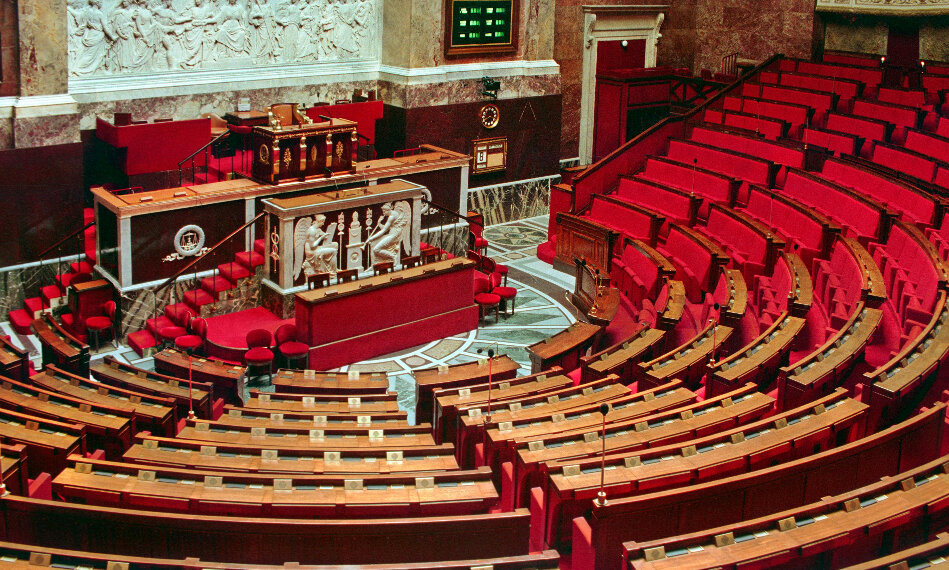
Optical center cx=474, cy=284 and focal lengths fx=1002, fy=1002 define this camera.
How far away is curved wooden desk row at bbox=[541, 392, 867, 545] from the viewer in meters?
4.25

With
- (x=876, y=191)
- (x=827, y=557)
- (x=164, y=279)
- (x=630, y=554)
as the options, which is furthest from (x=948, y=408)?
Answer: (x=164, y=279)

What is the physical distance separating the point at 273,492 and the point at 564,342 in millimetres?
3255

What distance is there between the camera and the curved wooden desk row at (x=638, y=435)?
4664mm

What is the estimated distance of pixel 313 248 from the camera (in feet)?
27.3

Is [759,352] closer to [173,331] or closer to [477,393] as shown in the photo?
[477,393]

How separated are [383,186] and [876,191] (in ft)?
14.0

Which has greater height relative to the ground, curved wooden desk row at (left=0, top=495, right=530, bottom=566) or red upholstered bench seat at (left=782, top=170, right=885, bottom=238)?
red upholstered bench seat at (left=782, top=170, right=885, bottom=238)

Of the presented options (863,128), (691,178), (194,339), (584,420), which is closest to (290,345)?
(194,339)

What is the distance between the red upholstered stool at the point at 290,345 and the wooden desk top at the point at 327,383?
898mm

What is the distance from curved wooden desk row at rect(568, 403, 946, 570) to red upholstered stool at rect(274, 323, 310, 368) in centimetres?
343

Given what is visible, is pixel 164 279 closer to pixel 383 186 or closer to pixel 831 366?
pixel 383 186

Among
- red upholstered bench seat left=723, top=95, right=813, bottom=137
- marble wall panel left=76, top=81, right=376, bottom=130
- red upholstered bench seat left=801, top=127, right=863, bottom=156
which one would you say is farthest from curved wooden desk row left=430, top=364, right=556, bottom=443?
red upholstered bench seat left=723, top=95, right=813, bottom=137

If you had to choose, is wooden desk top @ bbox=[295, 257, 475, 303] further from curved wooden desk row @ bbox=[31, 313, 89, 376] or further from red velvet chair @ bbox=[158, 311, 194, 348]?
curved wooden desk row @ bbox=[31, 313, 89, 376]

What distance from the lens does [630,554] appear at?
3629 millimetres
